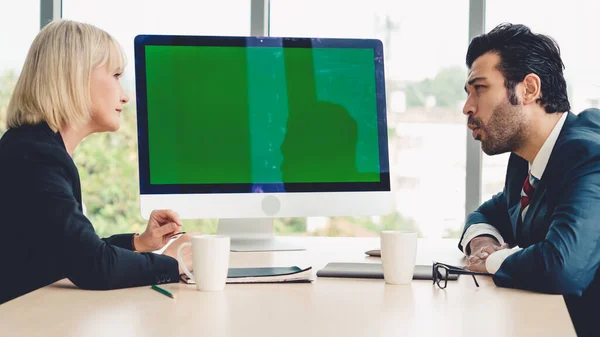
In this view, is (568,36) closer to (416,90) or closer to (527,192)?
(416,90)

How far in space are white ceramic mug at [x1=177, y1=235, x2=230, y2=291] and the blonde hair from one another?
0.61m

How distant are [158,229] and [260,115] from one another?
0.44 metres

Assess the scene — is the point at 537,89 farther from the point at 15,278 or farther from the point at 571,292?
the point at 15,278

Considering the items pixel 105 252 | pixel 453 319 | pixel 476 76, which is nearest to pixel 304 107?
pixel 476 76

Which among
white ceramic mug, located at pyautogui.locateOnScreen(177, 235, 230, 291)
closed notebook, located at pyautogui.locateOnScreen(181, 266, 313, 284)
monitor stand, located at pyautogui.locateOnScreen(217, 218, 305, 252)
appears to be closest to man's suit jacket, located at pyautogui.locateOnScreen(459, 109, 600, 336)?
closed notebook, located at pyautogui.locateOnScreen(181, 266, 313, 284)

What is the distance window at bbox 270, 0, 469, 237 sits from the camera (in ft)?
11.5

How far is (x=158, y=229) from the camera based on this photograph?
6.04 feet

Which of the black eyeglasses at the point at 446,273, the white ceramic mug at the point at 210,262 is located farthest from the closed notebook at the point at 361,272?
the white ceramic mug at the point at 210,262

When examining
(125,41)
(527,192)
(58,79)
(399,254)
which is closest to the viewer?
(399,254)

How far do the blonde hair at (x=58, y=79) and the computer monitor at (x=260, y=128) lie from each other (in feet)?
0.59

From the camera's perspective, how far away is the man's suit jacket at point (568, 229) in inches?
58.4

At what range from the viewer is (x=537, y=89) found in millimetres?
2113

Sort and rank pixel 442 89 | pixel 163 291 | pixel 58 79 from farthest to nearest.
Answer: pixel 442 89
pixel 58 79
pixel 163 291

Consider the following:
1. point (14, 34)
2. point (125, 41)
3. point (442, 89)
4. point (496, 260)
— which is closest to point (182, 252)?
point (496, 260)
